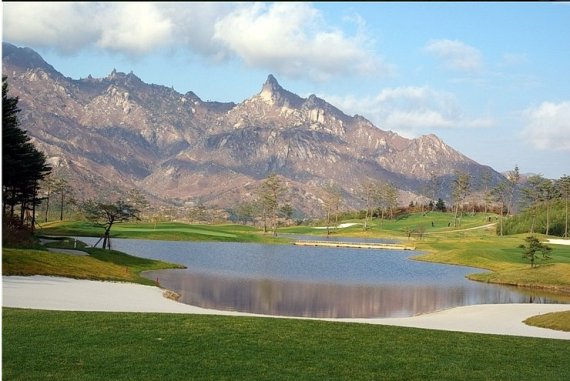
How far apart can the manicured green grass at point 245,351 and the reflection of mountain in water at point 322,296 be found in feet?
41.9

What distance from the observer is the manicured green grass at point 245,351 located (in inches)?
524

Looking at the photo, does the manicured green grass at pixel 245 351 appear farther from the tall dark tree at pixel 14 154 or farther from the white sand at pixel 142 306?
the tall dark tree at pixel 14 154

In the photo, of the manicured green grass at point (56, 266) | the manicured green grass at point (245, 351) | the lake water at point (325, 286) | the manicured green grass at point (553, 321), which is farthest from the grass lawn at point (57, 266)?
the manicured green grass at point (553, 321)

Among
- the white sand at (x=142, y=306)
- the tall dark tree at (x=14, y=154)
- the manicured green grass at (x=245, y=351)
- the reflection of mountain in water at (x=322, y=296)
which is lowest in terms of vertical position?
the reflection of mountain in water at (x=322, y=296)

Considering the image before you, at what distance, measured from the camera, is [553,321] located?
1104 inches

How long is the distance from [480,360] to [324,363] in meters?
4.82

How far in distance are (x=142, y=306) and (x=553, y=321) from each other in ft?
63.6

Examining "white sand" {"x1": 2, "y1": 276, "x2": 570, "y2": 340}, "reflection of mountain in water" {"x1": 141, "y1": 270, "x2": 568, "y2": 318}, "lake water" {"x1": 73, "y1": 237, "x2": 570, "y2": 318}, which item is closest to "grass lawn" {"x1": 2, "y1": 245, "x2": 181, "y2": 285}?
"white sand" {"x1": 2, "y1": 276, "x2": 570, "y2": 340}

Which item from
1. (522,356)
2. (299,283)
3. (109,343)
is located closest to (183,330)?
(109,343)

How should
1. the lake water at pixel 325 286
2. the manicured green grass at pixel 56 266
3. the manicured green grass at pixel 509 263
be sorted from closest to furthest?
the manicured green grass at pixel 56 266, the lake water at pixel 325 286, the manicured green grass at pixel 509 263

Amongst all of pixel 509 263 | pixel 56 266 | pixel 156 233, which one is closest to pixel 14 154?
pixel 56 266

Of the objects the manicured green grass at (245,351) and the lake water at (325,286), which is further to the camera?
the lake water at (325,286)

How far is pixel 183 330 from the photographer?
59.4 ft

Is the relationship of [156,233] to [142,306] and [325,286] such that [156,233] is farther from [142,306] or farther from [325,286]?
[142,306]
